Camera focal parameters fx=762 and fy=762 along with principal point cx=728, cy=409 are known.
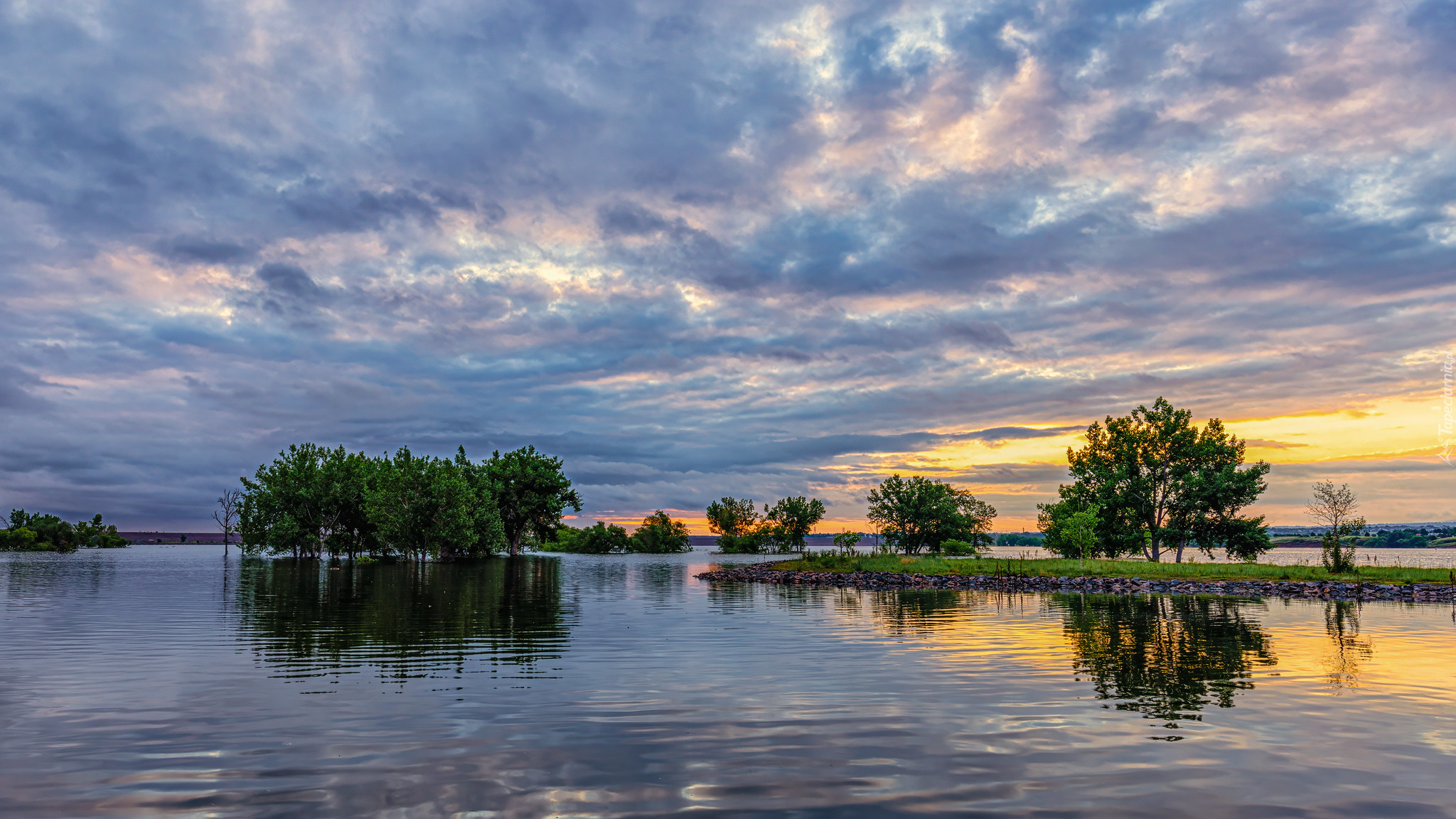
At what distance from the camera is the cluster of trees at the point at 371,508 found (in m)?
108

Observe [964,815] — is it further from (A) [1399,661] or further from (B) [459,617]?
(B) [459,617]

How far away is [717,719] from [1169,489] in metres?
91.9

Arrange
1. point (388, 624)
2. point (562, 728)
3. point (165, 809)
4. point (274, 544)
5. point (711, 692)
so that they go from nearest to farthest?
1. point (165, 809)
2. point (562, 728)
3. point (711, 692)
4. point (388, 624)
5. point (274, 544)

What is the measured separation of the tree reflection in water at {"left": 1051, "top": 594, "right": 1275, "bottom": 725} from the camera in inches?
716

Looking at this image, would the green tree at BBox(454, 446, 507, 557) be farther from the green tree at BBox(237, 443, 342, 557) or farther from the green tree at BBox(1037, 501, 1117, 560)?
the green tree at BBox(1037, 501, 1117, 560)

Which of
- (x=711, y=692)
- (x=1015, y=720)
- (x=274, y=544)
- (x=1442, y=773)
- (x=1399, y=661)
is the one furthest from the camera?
(x=274, y=544)

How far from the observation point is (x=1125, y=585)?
5850cm

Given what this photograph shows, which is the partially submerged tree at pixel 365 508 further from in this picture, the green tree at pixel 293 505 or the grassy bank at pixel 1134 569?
the grassy bank at pixel 1134 569

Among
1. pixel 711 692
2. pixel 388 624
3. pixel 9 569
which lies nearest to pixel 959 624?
pixel 711 692

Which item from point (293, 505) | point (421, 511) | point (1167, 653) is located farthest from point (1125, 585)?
point (293, 505)

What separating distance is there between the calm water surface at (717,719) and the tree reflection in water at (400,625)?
261 mm

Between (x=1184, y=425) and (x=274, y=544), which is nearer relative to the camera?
(x=1184, y=425)

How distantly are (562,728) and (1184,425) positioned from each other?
95.3m

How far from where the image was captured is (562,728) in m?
14.5
